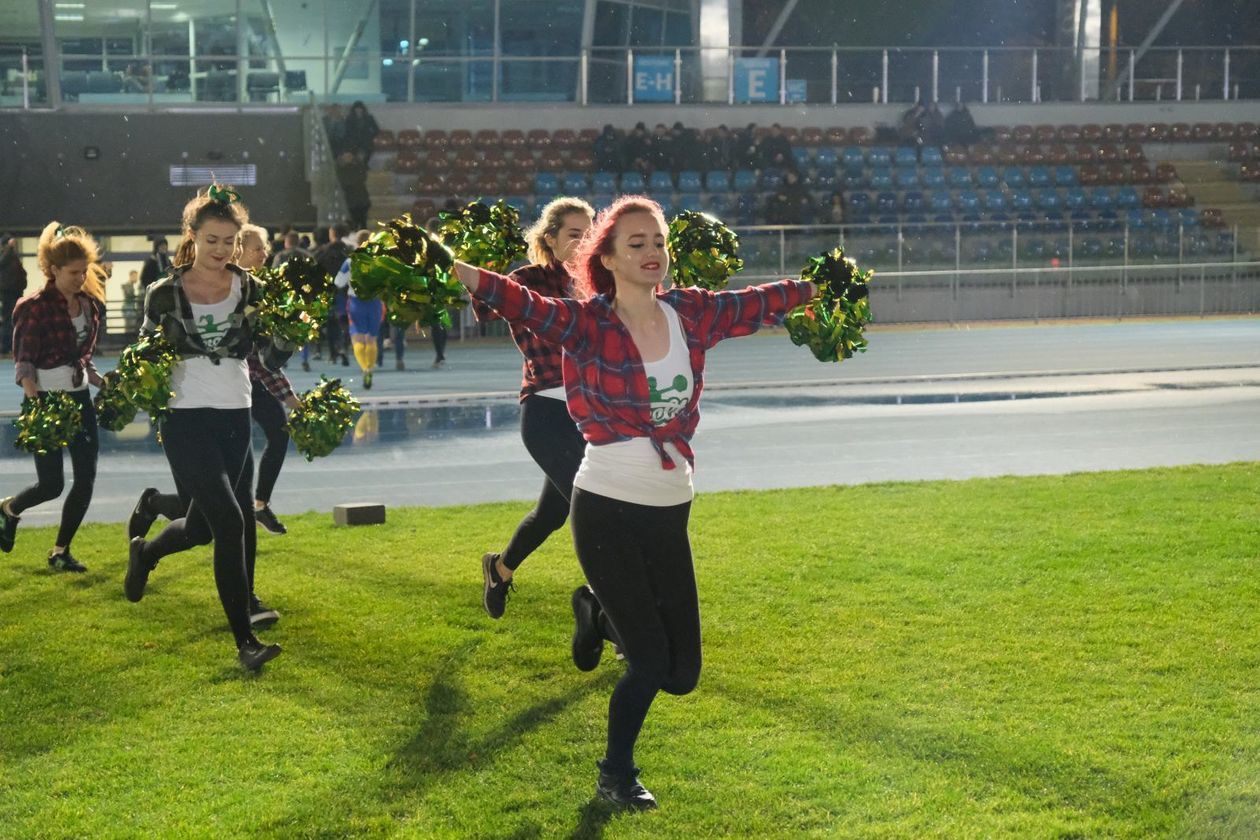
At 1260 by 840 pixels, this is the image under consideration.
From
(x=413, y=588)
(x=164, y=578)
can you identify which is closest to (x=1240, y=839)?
(x=413, y=588)

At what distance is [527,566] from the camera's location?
A: 819 cm

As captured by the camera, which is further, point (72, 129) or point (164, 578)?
point (72, 129)

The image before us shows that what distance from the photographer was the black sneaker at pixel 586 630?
5.34 m

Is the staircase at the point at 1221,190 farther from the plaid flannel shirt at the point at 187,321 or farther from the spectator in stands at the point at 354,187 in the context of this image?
the plaid flannel shirt at the point at 187,321

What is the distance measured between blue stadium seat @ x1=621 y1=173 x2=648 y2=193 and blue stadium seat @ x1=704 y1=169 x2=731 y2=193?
1.18 metres

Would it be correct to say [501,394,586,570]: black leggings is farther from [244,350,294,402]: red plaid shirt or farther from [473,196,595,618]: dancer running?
[244,350,294,402]: red plaid shirt

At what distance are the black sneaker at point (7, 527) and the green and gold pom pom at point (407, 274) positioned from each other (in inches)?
191

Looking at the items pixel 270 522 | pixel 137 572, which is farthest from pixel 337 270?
pixel 137 572

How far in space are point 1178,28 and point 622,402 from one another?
119 feet

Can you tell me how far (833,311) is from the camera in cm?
530

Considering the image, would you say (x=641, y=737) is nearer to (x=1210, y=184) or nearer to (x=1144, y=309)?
(x=1144, y=309)

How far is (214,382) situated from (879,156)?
26487mm

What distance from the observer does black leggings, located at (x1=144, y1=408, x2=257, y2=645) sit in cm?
607

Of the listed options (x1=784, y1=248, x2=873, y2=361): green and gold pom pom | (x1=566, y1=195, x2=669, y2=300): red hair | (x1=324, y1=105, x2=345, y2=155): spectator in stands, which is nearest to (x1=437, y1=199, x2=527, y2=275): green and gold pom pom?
(x1=566, y1=195, x2=669, y2=300): red hair
